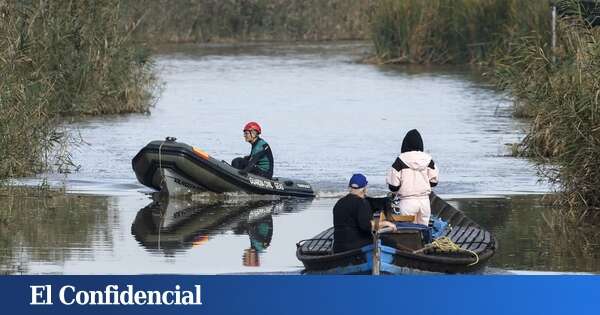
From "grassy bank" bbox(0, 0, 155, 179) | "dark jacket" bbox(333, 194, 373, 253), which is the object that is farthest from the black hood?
"grassy bank" bbox(0, 0, 155, 179)

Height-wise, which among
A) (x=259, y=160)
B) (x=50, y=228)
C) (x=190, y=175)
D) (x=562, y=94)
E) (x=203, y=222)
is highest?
(x=562, y=94)

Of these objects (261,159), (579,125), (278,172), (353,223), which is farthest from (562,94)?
(278,172)

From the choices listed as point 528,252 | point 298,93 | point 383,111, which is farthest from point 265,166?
point 298,93

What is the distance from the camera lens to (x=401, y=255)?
16938 mm

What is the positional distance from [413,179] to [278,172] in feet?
36.2

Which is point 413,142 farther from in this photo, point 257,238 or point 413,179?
point 257,238

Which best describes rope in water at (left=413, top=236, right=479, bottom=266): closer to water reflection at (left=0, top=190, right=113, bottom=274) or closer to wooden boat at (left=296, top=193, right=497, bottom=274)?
wooden boat at (left=296, top=193, right=497, bottom=274)

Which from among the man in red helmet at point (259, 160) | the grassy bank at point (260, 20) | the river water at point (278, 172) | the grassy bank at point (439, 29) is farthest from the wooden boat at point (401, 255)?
the grassy bank at point (260, 20)

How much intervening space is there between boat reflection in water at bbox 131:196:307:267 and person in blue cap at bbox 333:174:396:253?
2364 mm

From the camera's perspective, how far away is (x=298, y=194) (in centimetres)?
2605

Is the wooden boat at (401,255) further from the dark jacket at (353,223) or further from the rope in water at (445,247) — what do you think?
the dark jacket at (353,223)

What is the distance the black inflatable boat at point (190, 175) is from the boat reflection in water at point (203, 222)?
6.7 inches

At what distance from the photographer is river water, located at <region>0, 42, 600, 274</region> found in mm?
20391

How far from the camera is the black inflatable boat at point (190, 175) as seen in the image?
83.3ft
